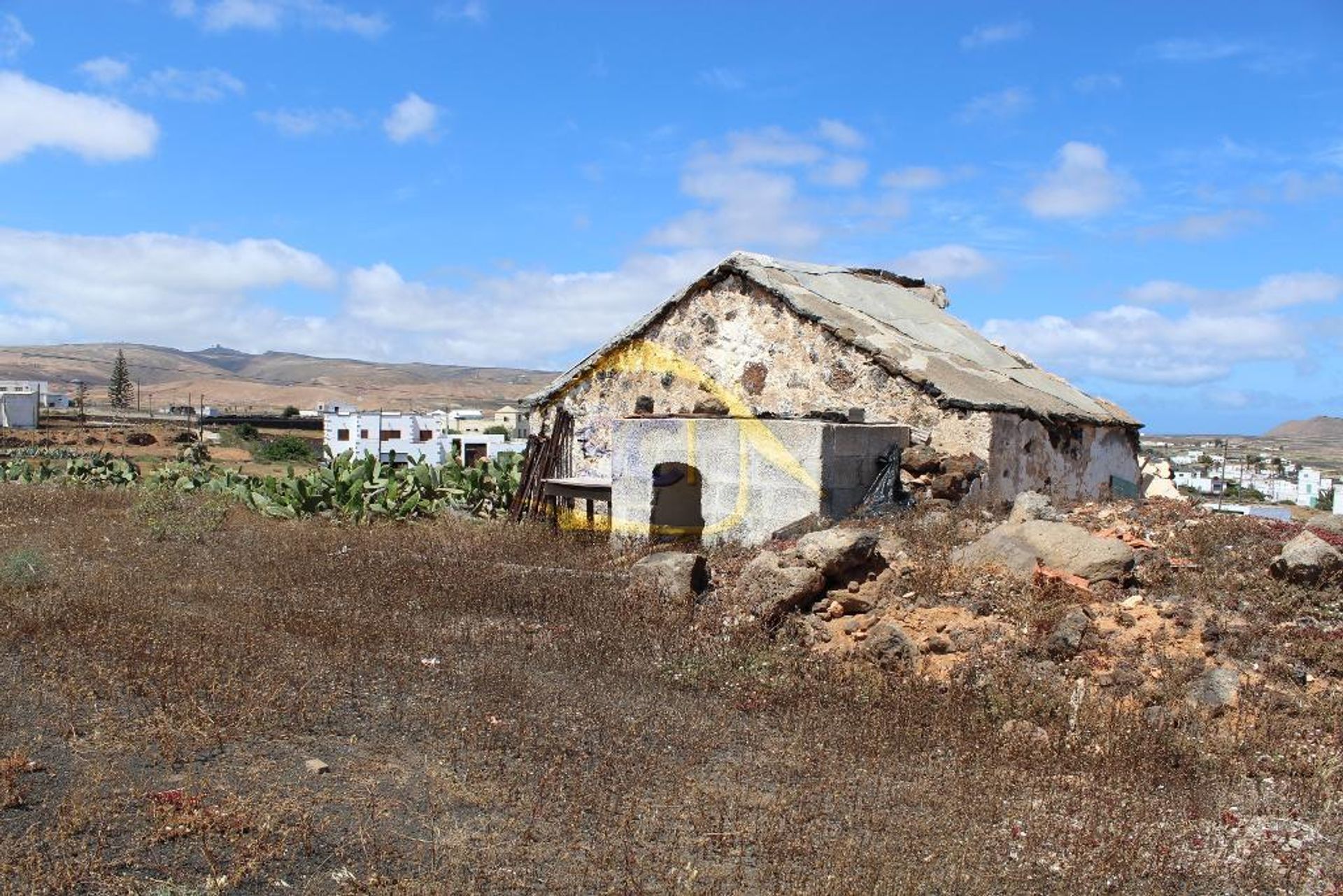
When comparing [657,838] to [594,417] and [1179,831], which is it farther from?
[594,417]

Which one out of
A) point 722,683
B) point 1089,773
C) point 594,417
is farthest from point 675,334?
point 1089,773

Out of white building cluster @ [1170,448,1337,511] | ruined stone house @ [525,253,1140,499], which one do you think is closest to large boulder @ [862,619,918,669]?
ruined stone house @ [525,253,1140,499]

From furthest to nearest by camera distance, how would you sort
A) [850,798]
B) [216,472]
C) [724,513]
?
[216,472] → [724,513] → [850,798]

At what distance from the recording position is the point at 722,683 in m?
7.57

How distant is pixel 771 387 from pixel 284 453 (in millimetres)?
46320

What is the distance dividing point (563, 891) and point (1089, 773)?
314cm

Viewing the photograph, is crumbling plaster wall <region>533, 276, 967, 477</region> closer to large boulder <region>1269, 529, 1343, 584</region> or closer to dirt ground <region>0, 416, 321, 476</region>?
large boulder <region>1269, 529, 1343, 584</region>

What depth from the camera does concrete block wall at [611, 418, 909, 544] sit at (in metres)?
11.8

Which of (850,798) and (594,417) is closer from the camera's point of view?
(850,798)

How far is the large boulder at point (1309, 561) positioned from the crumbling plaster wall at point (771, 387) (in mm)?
4568

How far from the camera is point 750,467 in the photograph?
40.1ft

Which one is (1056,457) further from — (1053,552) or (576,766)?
(576,766)

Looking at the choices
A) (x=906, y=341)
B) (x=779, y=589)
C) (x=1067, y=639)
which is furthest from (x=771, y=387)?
(x=1067, y=639)

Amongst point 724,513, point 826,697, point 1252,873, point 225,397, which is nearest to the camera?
point 1252,873
